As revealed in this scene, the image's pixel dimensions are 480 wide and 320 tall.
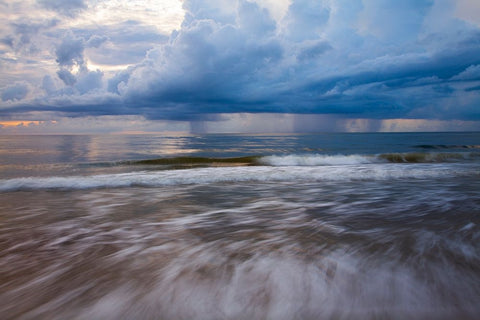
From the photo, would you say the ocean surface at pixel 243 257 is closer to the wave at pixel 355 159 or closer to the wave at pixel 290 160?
the wave at pixel 290 160

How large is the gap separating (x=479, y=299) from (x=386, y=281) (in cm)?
61

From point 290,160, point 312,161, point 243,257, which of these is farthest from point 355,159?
point 243,257

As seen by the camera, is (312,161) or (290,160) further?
(290,160)

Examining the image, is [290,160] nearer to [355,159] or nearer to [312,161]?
[312,161]

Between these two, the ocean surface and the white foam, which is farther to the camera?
the white foam

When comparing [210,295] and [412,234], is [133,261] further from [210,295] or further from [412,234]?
[412,234]

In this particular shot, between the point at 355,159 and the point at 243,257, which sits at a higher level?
the point at 243,257

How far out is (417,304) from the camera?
2.06 meters

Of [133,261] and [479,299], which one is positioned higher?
[479,299]

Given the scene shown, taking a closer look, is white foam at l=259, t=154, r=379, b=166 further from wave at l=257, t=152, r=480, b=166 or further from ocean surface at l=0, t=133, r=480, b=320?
ocean surface at l=0, t=133, r=480, b=320

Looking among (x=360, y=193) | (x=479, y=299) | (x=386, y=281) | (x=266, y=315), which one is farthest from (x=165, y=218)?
(x=360, y=193)

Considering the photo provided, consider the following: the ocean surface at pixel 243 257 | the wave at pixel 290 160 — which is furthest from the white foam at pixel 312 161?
the ocean surface at pixel 243 257

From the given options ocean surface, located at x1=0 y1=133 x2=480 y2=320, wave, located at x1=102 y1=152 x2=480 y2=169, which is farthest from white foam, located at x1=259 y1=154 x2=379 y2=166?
ocean surface, located at x1=0 y1=133 x2=480 y2=320

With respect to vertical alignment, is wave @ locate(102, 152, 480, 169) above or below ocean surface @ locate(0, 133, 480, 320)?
below
